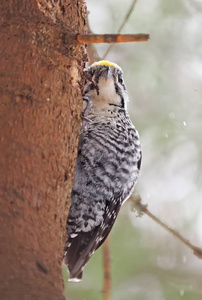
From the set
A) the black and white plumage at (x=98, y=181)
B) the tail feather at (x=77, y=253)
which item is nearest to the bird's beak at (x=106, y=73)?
the black and white plumage at (x=98, y=181)

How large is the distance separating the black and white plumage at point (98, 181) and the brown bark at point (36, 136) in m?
0.84

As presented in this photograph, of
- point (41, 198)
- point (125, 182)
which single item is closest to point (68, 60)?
point (41, 198)

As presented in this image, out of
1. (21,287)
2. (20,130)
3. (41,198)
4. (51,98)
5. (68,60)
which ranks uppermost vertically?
(68,60)

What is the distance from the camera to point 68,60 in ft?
6.84

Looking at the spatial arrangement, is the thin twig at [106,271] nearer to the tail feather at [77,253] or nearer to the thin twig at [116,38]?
the tail feather at [77,253]

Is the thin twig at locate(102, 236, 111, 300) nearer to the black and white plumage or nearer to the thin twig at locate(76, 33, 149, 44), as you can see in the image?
the black and white plumage

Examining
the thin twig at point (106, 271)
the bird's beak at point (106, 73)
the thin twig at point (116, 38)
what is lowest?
the thin twig at point (106, 271)

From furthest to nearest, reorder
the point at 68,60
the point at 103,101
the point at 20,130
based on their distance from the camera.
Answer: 1. the point at 103,101
2. the point at 68,60
3. the point at 20,130

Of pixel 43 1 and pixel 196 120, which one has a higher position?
pixel 196 120

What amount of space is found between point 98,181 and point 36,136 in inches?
47.1

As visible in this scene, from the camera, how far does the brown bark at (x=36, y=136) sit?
1.64 meters

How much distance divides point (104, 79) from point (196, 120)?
85.3 inches

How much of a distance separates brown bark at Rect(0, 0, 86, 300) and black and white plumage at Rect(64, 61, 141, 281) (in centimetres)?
84

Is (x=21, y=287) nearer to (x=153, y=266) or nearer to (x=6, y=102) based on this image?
(x=6, y=102)
